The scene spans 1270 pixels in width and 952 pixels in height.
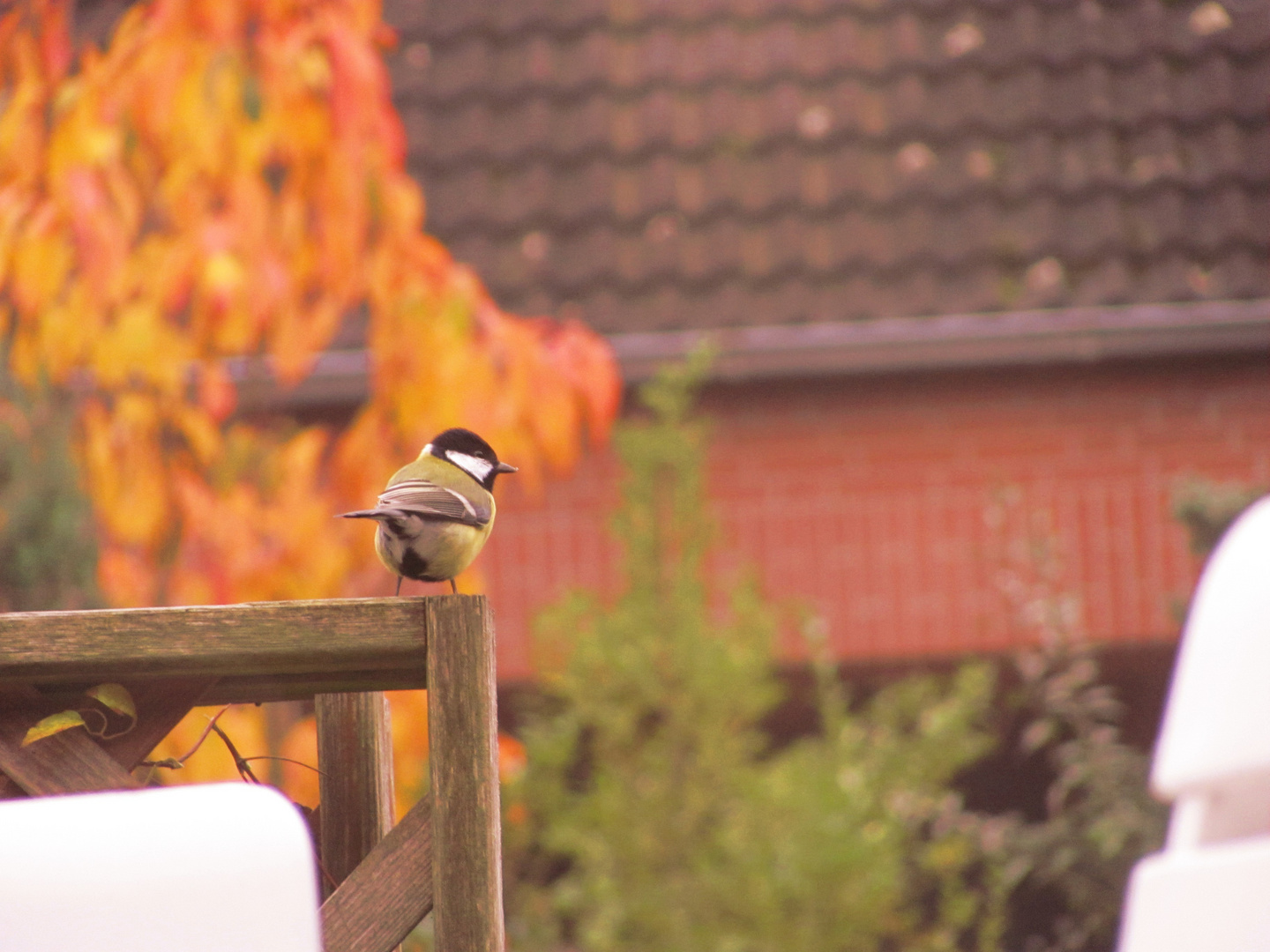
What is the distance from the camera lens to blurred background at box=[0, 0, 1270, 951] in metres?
3.29

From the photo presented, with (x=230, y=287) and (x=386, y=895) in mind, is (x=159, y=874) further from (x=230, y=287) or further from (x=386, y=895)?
(x=230, y=287)

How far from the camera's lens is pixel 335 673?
145 cm

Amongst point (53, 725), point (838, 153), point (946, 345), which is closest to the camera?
point (53, 725)

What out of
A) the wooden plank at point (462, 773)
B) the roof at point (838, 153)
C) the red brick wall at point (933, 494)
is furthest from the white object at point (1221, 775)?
the roof at point (838, 153)

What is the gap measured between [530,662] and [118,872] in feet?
11.5

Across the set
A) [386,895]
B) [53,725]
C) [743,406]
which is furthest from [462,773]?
[743,406]

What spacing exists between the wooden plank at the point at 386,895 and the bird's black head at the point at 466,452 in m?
0.62

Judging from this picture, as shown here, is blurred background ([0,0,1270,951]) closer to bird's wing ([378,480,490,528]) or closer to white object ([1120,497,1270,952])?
bird's wing ([378,480,490,528])

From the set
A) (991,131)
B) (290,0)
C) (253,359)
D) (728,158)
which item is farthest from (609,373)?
(991,131)

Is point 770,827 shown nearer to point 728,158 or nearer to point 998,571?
point 998,571

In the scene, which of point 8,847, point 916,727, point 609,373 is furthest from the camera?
point 916,727

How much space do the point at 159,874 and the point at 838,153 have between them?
4.31 m

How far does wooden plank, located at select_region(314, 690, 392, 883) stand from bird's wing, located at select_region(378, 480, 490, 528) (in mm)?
228

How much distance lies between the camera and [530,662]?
461 centimetres
